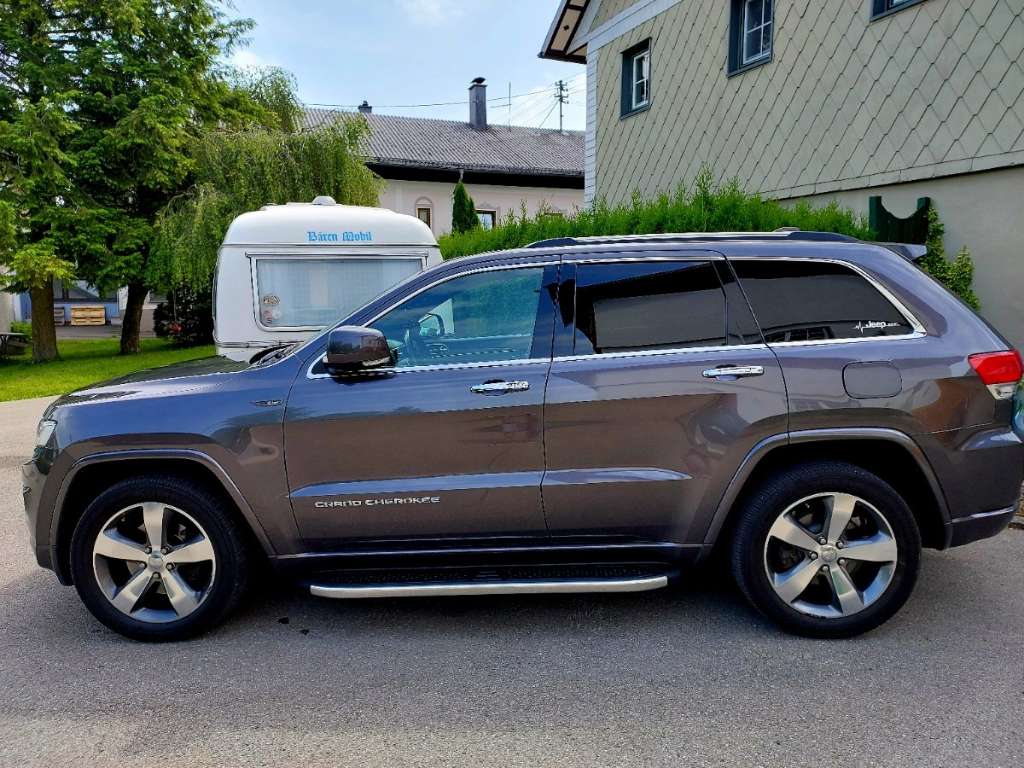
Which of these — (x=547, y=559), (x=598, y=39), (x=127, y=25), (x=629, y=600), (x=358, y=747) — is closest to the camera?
(x=358, y=747)

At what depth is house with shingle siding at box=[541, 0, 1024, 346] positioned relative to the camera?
297 inches

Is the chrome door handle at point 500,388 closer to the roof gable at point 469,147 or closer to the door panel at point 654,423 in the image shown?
the door panel at point 654,423

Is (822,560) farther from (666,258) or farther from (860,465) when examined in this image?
(666,258)

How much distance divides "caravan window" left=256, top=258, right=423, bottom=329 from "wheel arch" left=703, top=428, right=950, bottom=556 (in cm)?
509

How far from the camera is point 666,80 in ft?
40.2

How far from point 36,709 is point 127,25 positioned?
20.9 meters

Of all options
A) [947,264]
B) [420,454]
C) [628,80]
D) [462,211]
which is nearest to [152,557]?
[420,454]

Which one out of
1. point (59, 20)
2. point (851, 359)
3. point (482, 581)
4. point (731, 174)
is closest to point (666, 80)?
point (731, 174)

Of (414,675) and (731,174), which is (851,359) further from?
(731,174)

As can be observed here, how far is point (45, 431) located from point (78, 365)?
57.4 feet

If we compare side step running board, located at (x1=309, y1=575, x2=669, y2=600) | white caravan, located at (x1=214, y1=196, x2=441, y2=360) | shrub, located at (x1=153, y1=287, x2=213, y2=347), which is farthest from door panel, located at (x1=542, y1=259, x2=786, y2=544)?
shrub, located at (x1=153, y1=287, x2=213, y2=347)

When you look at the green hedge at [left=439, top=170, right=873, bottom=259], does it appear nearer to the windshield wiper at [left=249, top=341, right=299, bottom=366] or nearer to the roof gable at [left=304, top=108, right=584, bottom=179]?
the windshield wiper at [left=249, top=341, right=299, bottom=366]

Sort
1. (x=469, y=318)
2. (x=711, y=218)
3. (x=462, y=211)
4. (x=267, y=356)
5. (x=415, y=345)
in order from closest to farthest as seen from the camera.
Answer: (x=415, y=345) → (x=469, y=318) → (x=267, y=356) → (x=711, y=218) → (x=462, y=211)

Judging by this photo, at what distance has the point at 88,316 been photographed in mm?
39906
